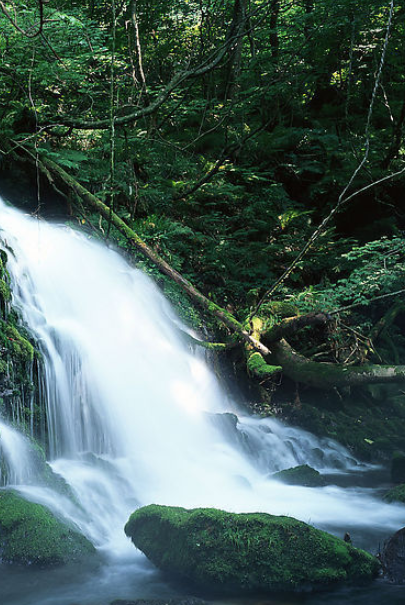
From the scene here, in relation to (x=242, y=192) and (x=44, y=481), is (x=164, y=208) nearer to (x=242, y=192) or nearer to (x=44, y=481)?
(x=242, y=192)

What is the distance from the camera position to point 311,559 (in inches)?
145

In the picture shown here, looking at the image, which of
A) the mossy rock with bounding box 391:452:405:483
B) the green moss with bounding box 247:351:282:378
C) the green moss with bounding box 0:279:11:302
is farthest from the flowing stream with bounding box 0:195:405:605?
the green moss with bounding box 247:351:282:378

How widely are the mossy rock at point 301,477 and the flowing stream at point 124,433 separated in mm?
112

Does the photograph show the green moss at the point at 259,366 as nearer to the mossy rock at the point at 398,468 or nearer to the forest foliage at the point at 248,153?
the forest foliage at the point at 248,153

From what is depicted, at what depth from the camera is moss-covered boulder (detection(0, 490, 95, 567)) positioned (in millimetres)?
3885

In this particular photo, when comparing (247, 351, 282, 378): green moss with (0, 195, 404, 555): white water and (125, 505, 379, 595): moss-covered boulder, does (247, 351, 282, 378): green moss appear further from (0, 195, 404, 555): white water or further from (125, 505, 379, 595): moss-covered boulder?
(125, 505, 379, 595): moss-covered boulder

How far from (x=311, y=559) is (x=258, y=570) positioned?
386mm

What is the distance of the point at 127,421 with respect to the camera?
6.53 metres

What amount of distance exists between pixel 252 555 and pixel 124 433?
9.83 ft

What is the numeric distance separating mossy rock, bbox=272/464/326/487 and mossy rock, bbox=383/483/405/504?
79cm

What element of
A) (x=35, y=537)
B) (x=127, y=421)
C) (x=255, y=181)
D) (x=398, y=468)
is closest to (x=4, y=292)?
(x=127, y=421)

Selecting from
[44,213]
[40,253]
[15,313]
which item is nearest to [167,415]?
[15,313]

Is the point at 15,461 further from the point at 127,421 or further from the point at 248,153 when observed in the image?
the point at 248,153

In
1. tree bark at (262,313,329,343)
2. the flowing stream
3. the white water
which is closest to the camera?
the flowing stream
